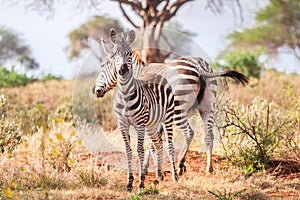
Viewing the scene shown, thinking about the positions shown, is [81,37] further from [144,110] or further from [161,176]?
[144,110]

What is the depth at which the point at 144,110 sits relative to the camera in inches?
253

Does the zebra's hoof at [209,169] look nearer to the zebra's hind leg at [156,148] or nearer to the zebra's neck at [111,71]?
the zebra's hind leg at [156,148]

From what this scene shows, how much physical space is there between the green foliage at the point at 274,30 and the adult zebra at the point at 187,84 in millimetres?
20697

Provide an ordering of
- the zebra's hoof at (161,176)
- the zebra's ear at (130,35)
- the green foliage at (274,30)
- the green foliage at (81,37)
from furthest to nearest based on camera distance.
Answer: the green foliage at (81,37) → the green foliage at (274,30) → the zebra's hoof at (161,176) → the zebra's ear at (130,35)

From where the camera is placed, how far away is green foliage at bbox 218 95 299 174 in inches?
299

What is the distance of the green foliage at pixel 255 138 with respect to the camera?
7.59m

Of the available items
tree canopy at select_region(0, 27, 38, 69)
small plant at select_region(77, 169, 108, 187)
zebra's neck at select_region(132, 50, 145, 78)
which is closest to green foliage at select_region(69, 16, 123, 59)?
tree canopy at select_region(0, 27, 38, 69)

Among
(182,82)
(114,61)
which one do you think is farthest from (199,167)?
(114,61)

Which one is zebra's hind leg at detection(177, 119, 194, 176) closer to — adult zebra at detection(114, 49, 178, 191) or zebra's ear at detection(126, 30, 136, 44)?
adult zebra at detection(114, 49, 178, 191)

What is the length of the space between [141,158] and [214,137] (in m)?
2.02

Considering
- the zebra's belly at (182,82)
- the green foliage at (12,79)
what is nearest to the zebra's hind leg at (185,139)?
the zebra's belly at (182,82)

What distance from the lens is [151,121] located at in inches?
262

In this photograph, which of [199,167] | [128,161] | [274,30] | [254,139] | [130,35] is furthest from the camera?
[274,30]

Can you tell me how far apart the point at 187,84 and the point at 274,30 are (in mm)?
24706
